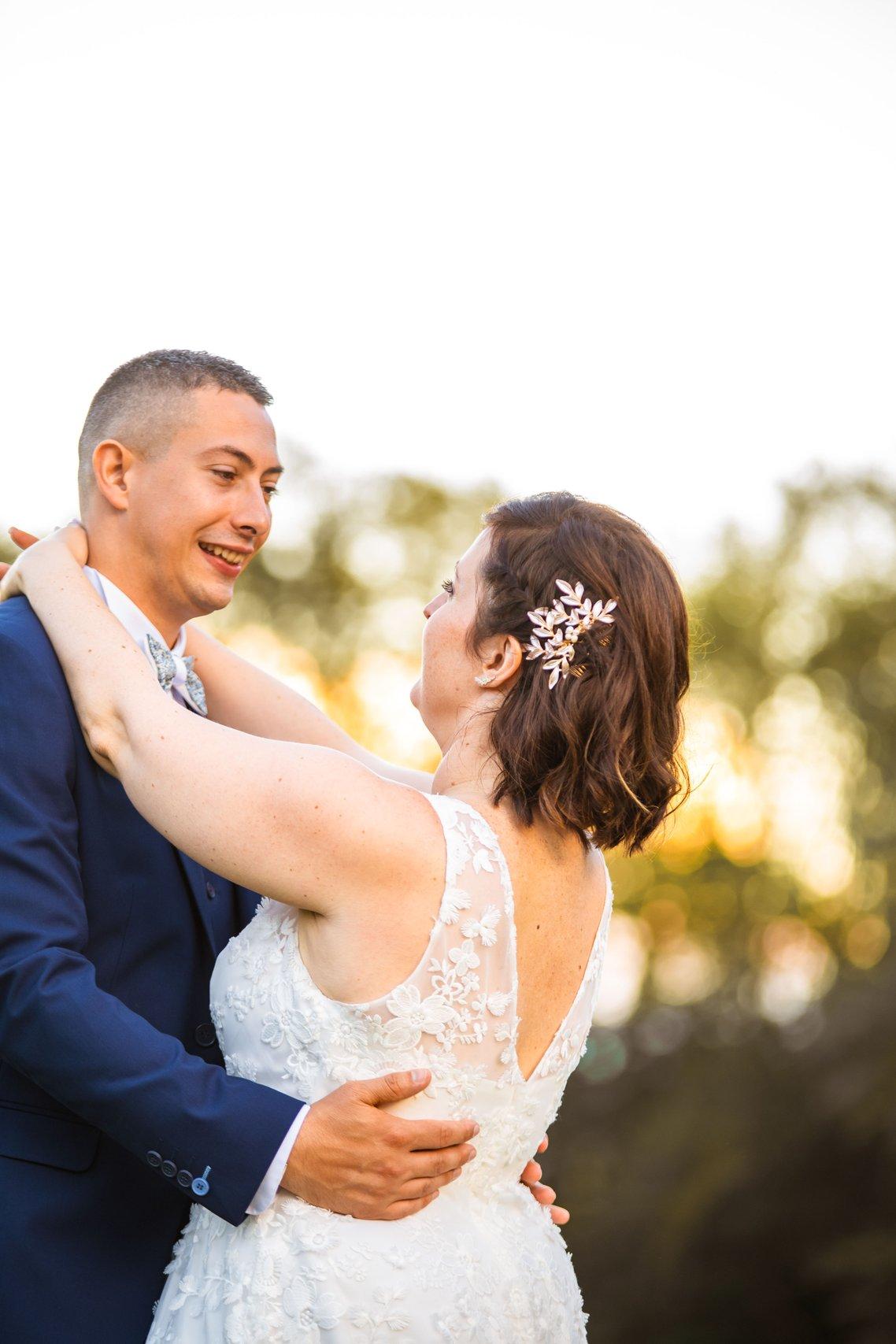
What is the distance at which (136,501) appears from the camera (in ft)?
11.6

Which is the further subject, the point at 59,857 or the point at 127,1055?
the point at 59,857

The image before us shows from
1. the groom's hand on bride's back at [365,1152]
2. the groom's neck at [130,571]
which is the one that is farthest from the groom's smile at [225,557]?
the groom's hand on bride's back at [365,1152]

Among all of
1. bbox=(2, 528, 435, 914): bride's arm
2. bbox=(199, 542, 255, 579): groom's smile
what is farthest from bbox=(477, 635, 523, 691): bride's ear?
bbox=(199, 542, 255, 579): groom's smile

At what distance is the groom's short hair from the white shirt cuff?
1911 mm

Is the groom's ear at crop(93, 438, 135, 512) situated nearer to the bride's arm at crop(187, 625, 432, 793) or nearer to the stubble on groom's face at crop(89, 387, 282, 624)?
the stubble on groom's face at crop(89, 387, 282, 624)

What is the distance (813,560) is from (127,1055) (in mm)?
17993

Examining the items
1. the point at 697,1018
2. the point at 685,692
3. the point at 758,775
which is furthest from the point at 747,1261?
the point at 758,775

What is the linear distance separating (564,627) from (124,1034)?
1.23 meters

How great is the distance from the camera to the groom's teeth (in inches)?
142

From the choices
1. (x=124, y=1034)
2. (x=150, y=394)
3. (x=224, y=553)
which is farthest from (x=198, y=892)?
(x=150, y=394)

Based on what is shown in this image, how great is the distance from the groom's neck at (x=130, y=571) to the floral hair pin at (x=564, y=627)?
1226 millimetres

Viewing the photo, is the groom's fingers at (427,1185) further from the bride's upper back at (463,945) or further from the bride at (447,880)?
the bride's upper back at (463,945)

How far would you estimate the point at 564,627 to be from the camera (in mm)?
2826

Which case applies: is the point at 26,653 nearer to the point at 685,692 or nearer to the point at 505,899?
the point at 505,899
